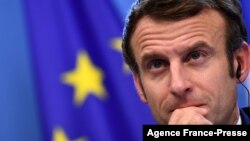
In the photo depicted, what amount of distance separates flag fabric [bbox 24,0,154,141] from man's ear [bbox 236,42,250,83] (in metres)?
0.35

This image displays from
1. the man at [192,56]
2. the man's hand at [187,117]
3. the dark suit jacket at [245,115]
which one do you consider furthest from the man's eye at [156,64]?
the dark suit jacket at [245,115]

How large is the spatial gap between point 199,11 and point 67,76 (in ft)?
1.63

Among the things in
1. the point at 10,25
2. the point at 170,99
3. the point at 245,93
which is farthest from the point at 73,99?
the point at 245,93

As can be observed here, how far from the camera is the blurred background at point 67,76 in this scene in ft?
4.22

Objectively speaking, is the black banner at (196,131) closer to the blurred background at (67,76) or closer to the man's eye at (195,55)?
the man's eye at (195,55)

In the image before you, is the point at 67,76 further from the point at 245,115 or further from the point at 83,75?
the point at 245,115

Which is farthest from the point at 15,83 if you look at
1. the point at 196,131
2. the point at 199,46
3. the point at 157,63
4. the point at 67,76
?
the point at 196,131

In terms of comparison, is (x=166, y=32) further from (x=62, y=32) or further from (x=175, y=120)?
(x=62, y=32)

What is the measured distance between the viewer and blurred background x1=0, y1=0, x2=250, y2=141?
129 cm

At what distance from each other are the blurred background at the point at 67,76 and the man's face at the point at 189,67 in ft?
0.79

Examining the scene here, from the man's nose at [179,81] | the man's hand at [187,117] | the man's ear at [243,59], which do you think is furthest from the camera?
the man's ear at [243,59]

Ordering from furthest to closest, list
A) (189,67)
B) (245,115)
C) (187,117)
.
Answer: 1. (245,115)
2. (189,67)
3. (187,117)

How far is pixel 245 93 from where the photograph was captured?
44.6 inches

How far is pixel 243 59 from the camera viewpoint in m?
1.07
